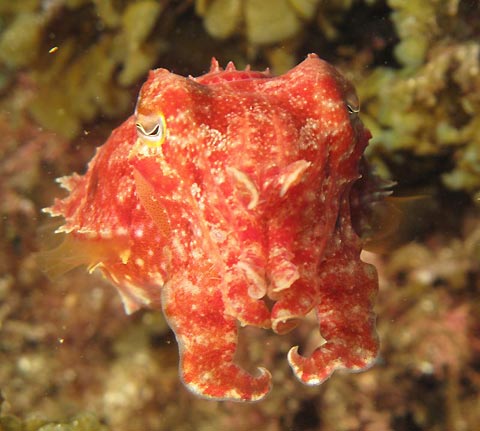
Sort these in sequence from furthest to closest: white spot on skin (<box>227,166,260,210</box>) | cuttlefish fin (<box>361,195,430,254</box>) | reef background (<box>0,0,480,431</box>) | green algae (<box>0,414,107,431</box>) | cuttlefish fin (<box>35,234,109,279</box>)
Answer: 1. reef background (<box>0,0,480,431</box>)
2. green algae (<box>0,414,107,431</box>)
3. cuttlefish fin (<box>361,195,430,254</box>)
4. cuttlefish fin (<box>35,234,109,279</box>)
5. white spot on skin (<box>227,166,260,210</box>)

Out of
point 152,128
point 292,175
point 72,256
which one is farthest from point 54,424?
point 292,175

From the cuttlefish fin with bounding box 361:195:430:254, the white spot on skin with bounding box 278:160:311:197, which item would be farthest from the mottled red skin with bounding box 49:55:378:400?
the cuttlefish fin with bounding box 361:195:430:254

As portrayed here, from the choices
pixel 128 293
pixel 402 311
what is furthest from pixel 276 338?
pixel 128 293

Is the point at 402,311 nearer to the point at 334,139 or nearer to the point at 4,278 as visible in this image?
the point at 334,139

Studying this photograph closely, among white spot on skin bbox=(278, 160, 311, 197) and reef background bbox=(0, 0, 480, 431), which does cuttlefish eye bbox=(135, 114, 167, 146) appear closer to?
white spot on skin bbox=(278, 160, 311, 197)

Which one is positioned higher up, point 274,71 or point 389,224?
point 274,71

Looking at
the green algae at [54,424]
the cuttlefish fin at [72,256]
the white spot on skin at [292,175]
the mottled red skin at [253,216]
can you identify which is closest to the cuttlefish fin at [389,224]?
the mottled red skin at [253,216]

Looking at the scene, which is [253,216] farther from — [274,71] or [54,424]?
[274,71]

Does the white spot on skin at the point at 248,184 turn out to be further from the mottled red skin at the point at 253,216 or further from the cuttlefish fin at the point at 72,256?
the cuttlefish fin at the point at 72,256
